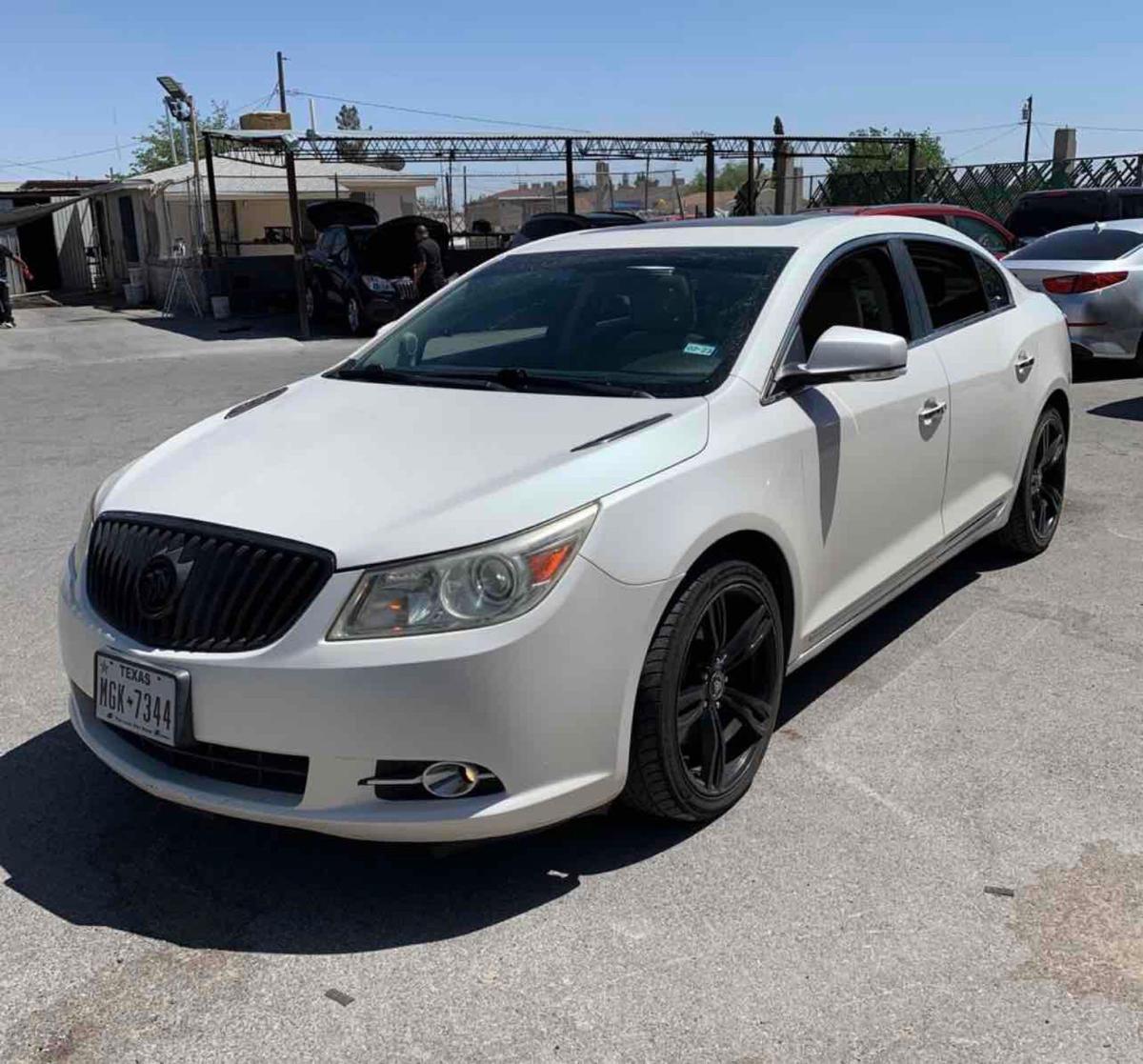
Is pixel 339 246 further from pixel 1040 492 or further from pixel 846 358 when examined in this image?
pixel 846 358

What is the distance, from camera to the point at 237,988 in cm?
276

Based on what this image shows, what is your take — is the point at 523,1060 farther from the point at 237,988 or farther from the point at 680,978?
the point at 237,988

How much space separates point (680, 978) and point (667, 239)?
105 inches

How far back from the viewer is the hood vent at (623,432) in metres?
3.16

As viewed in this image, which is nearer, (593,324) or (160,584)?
(160,584)

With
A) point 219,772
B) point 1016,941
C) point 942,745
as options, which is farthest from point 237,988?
point 942,745

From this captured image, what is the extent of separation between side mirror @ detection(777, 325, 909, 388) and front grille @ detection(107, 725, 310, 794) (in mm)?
1830

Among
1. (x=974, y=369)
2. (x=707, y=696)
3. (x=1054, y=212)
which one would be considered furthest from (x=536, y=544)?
(x=1054, y=212)

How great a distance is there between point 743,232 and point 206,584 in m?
2.38

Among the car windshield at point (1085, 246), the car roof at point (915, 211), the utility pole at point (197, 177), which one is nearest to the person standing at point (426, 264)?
the utility pole at point (197, 177)

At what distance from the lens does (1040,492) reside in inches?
226

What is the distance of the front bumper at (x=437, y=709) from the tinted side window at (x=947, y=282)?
2.35m

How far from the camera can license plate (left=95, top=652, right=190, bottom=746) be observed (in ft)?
9.48

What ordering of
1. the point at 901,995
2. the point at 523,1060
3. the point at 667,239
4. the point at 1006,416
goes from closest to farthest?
the point at 523,1060 → the point at 901,995 → the point at 667,239 → the point at 1006,416
